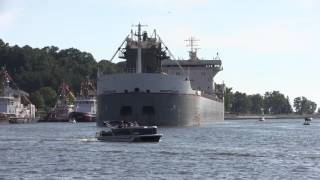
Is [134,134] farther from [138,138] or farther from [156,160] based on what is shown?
[156,160]

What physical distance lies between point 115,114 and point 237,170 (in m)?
64.0

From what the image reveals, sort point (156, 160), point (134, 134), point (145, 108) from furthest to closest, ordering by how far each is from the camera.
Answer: point (145, 108), point (134, 134), point (156, 160)

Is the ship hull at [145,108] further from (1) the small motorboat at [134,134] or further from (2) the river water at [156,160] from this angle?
(1) the small motorboat at [134,134]

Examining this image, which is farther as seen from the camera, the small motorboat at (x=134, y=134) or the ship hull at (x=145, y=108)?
the ship hull at (x=145, y=108)

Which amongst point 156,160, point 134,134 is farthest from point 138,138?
point 156,160

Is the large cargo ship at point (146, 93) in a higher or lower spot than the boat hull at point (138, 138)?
higher

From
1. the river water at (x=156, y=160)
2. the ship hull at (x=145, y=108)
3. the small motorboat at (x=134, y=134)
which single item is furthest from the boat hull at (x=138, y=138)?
the ship hull at (x=145, y=108)

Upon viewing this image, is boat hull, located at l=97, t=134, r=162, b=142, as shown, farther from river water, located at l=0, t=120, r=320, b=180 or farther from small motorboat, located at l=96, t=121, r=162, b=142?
river water, located at l=0, t=120, r=320, b=180

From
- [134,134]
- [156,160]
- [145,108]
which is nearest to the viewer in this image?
[156,160]

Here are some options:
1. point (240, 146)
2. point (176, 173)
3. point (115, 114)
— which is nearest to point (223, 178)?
point (176, 173)

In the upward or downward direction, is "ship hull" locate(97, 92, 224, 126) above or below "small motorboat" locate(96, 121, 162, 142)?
above

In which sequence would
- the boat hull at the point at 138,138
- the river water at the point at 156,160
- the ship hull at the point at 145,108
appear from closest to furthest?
the river water at the point at 156,160 < the boat hull at the point at 138,138 < the ship hull at the point at 145,108

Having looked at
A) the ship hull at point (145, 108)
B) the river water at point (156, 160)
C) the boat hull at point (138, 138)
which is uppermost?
the ship hull at point (145, 108)

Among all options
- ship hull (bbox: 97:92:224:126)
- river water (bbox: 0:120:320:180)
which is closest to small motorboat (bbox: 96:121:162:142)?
river water (bbox: 0:120:320:180)
